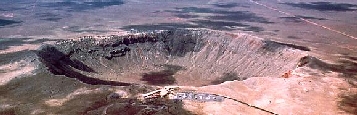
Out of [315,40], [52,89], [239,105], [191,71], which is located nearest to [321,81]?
[239,105]

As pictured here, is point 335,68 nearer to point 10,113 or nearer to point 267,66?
point 267,66

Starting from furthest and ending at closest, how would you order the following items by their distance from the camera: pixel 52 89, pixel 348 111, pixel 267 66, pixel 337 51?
pixel 337 51 → pixel 267 66 → pixel 52 89 → pixel 348 111

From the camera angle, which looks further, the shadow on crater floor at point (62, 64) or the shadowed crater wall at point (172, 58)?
the shadowed crater wall at point (172, 58)

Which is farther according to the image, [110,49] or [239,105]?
[110,49]

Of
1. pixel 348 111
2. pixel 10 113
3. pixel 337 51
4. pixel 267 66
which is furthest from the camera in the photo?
pixel 337 51

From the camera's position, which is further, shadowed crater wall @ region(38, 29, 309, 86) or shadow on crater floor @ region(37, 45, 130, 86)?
shadowed crater wall @ region(38, 29, 309, 86)

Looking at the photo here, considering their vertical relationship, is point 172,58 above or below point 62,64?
below

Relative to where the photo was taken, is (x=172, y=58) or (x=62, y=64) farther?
(x=172, y=58)
